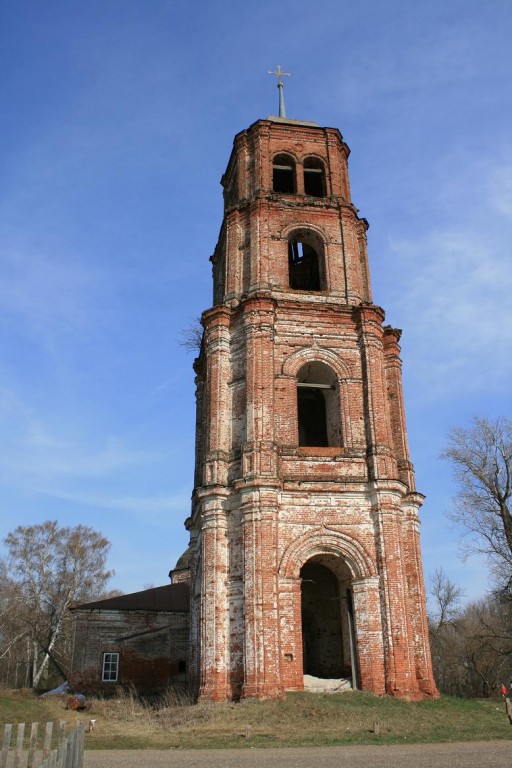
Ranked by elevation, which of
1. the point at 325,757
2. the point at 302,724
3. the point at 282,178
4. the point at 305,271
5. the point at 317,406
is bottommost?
the point at 325,757

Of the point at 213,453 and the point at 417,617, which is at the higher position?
the point at 213,453

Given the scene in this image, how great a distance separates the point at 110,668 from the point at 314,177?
19.0m

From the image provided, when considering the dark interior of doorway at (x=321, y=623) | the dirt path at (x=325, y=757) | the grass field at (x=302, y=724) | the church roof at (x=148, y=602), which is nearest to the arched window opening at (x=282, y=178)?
the dark interior of doorway at (x=321, y=623)

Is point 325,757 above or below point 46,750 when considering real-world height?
below

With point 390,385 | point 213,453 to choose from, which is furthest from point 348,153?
point 213,453

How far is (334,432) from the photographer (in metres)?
18.9

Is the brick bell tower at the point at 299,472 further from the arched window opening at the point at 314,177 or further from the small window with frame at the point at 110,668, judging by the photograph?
the small window with frame at the point at 110,668

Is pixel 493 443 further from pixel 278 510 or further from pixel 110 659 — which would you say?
pixel 110 659

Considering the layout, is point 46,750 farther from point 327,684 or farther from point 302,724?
point 327,684

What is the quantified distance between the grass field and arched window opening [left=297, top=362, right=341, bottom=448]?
7.12m

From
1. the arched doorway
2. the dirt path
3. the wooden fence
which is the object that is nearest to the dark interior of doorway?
the arched doorway

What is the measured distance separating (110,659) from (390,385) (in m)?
13.9

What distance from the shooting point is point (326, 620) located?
18797 millimetres

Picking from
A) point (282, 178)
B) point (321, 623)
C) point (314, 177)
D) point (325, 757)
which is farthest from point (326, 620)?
point (282, 178)
